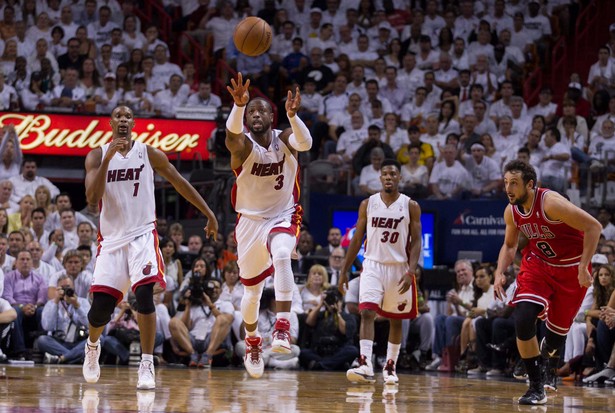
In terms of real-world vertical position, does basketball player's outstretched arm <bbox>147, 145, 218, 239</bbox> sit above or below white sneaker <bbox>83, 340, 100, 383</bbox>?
above

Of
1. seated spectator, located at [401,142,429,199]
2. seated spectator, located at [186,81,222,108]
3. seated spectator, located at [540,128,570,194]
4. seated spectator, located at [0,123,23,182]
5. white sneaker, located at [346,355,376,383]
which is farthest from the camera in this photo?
seated spectator, located at [186,81,222,108]

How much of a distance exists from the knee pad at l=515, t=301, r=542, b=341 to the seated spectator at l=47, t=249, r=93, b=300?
6563 mm

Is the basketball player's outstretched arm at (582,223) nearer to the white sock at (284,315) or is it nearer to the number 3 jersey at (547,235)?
the number 3 jersey at (547,235)

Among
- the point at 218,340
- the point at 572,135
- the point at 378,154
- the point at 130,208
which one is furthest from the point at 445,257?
the point at 130,208

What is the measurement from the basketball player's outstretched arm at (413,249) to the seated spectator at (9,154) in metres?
6.93

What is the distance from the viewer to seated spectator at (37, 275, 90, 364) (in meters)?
13.1

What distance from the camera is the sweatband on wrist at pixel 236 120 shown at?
8.71m

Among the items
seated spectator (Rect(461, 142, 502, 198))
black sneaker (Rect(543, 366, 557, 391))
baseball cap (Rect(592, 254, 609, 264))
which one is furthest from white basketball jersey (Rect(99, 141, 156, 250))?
seated spectator (Rect(461, 142, 502, 198))

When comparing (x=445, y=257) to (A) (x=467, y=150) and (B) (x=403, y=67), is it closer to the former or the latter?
(A) (x=467, y=150)

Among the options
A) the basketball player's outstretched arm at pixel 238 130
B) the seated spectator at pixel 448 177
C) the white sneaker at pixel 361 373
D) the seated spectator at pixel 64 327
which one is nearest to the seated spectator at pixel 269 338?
the seated spectator at pixel 64 327

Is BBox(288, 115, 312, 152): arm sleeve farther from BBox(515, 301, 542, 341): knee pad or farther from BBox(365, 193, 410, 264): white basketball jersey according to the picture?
BBox(365, 193, 410, 264): white basketball jersey

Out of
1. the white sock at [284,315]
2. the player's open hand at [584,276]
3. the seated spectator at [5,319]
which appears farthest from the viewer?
the seated spectator at [5,319]

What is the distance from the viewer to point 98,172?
850 centimetres

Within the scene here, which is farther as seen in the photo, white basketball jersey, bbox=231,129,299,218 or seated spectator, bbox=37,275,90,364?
seated spectator, bbox=37,275,90,364
